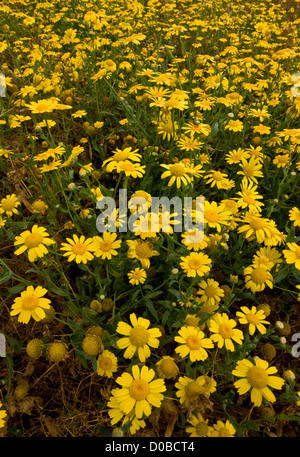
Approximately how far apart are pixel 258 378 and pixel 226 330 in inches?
12.1

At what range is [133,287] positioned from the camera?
2449 mm

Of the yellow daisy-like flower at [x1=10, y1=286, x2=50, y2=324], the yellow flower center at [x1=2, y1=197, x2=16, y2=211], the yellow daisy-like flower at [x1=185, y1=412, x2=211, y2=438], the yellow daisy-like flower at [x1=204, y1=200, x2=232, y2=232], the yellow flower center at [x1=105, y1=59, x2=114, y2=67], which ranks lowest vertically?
the yellow daisy-like flower at [x1=185, y1=412, x2=211, y2=438]

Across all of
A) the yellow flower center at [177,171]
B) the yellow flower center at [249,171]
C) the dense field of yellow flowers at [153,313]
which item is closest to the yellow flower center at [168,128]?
Answer: the dense field of yellow flowers at [153,313]

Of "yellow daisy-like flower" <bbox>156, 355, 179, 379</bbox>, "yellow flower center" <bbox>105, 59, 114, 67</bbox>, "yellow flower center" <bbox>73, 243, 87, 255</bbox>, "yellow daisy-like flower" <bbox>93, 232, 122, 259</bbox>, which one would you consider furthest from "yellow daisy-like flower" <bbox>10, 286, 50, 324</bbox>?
"yellow flower center" <bbox>105, 59, 114, 67</bbox>

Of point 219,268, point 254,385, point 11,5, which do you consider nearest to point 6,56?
point 11,5

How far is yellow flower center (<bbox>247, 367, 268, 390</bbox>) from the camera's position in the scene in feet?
5.60

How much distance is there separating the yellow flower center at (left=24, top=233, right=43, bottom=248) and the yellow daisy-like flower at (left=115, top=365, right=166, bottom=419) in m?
0.94

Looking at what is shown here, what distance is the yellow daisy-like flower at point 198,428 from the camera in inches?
67.2

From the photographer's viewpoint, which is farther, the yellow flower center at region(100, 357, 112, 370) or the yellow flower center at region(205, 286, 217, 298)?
the yellow flower center at region(205, 286, 217, 298)

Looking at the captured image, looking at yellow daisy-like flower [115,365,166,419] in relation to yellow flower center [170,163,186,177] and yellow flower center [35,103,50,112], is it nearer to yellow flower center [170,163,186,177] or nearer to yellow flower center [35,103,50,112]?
yellow flower center [170,163,186,177]

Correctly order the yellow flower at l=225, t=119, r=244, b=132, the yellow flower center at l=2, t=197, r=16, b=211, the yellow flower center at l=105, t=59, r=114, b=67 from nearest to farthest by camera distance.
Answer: the yellow flower center at l=2, t=197, r=16, b=211
the yellow flower at l=225, t=119, r=244, b=132
the yellow flower center at l=105, t=59, r=114, b=67

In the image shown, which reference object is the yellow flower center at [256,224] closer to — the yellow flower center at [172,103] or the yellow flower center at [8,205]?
the yellow flower center at [172,103]

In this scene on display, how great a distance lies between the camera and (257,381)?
1.71 meters

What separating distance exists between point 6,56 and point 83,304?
517cm
